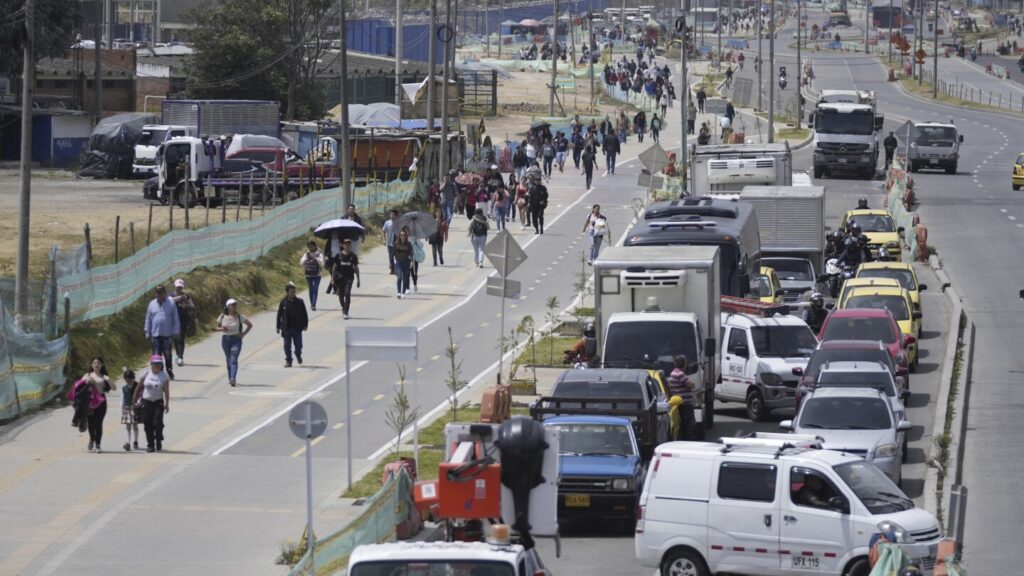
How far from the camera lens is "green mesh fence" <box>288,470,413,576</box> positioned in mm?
16406

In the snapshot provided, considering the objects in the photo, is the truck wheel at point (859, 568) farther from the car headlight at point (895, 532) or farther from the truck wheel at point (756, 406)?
the truck wheel at point (756, 406)

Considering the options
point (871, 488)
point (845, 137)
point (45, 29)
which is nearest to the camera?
point (871, 488)

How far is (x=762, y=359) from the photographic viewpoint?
29422 millimetres

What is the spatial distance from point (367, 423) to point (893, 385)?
779 centimetres

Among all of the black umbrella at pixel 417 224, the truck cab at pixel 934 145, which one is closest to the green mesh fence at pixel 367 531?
the black umbrella at pixel 417 224

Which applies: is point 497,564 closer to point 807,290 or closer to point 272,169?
point 807,290

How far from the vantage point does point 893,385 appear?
25.9 meters

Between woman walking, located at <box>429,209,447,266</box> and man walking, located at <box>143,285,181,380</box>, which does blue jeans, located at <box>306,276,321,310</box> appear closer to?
woman walking, located at <box>429,209,447,266</box>

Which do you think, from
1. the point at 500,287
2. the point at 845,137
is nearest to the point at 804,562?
the point at 500,287

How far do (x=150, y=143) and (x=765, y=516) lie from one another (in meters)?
46.4

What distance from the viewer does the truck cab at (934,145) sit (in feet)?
227

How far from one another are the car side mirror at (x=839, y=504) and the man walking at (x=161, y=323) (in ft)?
46.7

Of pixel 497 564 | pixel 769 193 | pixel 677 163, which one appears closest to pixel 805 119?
pixel 677 163

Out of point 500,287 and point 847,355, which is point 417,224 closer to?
point 500,287
